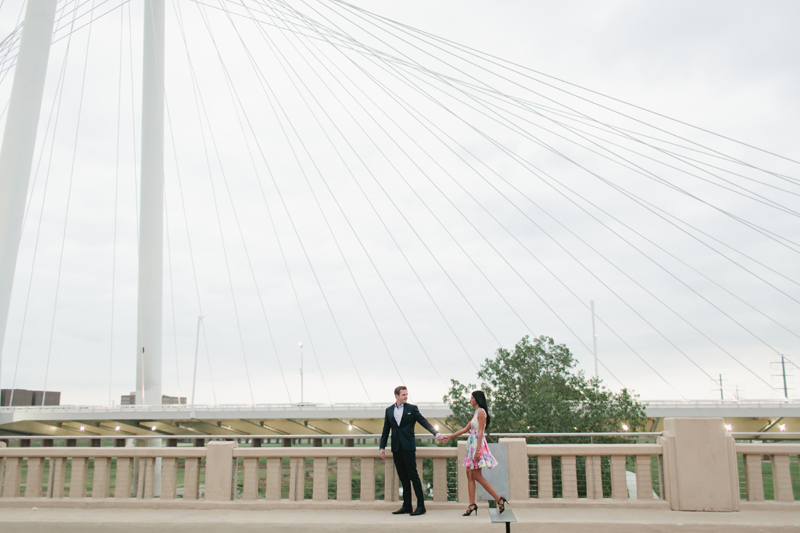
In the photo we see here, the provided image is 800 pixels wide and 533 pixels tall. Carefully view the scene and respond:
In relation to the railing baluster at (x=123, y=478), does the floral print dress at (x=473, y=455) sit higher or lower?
higher

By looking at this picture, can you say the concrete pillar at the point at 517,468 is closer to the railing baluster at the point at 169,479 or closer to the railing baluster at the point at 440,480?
the railing baluster at the point at 440,480

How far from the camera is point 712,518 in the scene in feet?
29.0

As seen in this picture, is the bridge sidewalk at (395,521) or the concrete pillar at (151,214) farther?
the concrete pillar at (151,214)

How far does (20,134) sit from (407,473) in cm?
1354

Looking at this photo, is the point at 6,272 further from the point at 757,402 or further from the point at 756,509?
the point at 757,402

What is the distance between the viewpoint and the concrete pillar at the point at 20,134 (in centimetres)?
1548

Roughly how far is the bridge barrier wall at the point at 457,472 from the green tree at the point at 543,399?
25.4 ft

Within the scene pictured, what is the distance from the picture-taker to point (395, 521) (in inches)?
348

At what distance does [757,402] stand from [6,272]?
5071cm

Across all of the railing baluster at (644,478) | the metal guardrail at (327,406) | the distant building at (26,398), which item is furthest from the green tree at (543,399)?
the distant building at (26,398)

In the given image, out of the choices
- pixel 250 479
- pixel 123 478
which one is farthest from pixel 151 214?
pixel 250 479

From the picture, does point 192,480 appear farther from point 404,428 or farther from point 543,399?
point 543,399

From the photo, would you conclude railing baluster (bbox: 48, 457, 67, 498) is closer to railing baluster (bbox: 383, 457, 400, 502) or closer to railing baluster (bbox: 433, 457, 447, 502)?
railing baluster (bbox: 383, 457, 400, 502)

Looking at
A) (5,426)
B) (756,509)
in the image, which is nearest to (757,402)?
(756,509)
